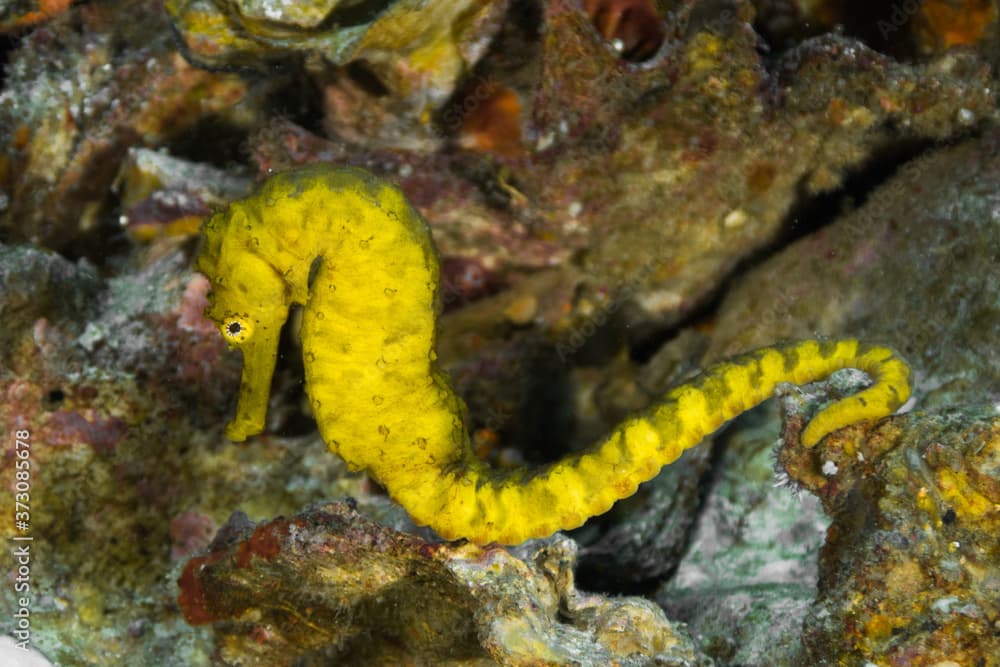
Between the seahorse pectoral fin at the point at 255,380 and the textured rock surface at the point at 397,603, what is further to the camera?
the seahorse pectoral fin at the point at 255,380

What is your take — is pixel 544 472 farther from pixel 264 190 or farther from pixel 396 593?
pixel 264 190

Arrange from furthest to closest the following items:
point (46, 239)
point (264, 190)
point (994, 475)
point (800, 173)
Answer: point (46, 239) < point (800, 173) < point (264, 190) < point (994, 475)

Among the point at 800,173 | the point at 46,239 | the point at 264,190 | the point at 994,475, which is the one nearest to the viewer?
the point at 994,475

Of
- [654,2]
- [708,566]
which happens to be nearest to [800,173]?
[654,2]

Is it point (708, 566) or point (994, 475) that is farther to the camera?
point (708, 566)

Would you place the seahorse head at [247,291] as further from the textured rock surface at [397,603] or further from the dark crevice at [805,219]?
the dark crevice at [805,219]

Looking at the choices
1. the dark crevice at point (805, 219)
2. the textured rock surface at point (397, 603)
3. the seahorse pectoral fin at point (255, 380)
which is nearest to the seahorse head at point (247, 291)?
the seahorse pectoral fin at point (255, 380)

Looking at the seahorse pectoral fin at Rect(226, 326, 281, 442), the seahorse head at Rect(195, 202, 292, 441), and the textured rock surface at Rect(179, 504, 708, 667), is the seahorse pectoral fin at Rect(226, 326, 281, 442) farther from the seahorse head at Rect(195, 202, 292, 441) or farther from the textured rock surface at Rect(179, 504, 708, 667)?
the textured rock surface at Rect(179, 504, 708, 667)
